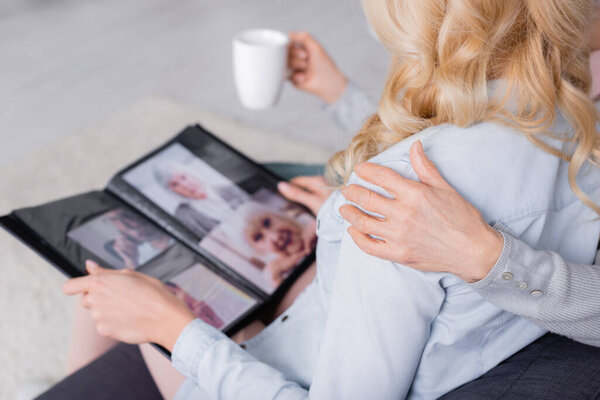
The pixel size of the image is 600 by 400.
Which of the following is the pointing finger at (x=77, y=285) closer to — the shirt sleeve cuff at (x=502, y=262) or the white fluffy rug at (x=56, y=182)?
the shirt sleeve cuff at (x=502, y=262)

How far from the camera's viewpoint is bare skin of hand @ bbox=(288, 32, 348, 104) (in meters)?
1.12

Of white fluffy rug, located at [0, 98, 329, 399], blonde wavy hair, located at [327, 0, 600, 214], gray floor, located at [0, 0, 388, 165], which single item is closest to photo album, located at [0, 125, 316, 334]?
blonde wavy hair, located at [327, 0, 600, 214]

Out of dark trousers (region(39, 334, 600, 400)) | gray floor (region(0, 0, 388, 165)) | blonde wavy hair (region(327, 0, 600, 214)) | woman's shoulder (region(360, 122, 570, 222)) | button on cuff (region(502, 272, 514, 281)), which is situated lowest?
gray floor (region(0, 0, 388, 165))

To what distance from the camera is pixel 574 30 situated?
60 cm

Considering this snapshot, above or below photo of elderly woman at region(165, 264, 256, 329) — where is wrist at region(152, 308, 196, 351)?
above

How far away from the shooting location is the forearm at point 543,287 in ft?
1.84

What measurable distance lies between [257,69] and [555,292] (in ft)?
2.15

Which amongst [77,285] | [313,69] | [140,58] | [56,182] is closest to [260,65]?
[313,69]

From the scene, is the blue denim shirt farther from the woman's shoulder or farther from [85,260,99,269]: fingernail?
[85,260,99,269]: fingernail

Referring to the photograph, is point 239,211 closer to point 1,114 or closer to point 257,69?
point 257,69

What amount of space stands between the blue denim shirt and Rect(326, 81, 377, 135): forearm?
1.58 ft

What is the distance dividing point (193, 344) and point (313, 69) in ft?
2.09

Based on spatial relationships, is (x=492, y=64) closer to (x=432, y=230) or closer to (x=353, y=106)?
(x=432, y=230)

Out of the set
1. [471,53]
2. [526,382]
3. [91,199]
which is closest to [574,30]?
[471,53]
